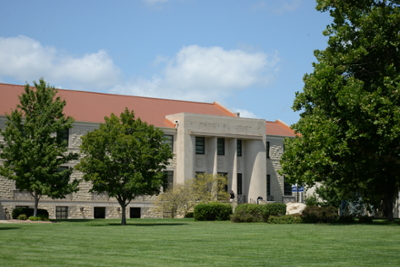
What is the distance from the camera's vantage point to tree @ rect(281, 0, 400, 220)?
27.1m

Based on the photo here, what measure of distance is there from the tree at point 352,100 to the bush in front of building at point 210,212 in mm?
10093

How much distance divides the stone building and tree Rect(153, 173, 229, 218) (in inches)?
97.2

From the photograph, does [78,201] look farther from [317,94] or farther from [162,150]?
[317,94]

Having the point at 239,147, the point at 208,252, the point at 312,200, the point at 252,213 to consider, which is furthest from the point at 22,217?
the point at 312,200

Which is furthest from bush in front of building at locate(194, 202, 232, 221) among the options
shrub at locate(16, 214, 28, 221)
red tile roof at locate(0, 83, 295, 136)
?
red tile roof at locate(0, 83, 295, 136)

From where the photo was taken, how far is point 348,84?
28.2m

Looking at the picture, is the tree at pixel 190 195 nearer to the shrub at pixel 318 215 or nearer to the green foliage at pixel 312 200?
the green foliage at pixel 312 200

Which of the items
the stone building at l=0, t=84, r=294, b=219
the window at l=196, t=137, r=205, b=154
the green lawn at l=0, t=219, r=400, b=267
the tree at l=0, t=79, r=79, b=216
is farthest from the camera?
the window at l=196, t=137, r=205, b=154

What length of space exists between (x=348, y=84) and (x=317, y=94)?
161 centimetres

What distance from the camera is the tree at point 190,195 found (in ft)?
166

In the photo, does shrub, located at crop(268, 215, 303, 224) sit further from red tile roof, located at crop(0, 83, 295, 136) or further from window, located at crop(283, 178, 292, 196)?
window, located at crop(283, 178, 292, 196)

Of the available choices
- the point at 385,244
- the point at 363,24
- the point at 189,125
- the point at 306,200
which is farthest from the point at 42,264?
the point at 306,200

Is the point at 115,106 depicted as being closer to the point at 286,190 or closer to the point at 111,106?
the point at 111,106

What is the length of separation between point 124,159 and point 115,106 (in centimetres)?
2265
